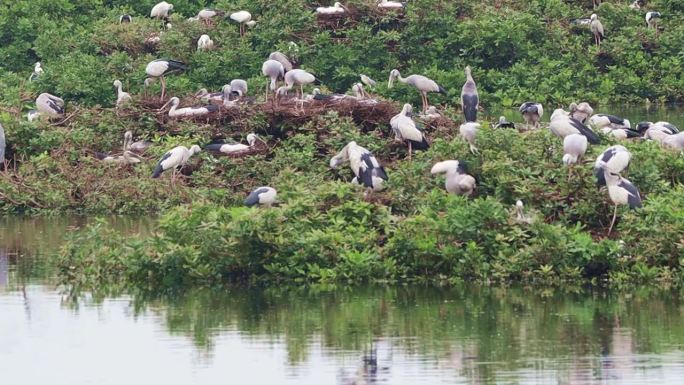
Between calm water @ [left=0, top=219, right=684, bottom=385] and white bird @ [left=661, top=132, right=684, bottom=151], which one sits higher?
white bird @ [left=661, top=132, right=684, bottom=151]

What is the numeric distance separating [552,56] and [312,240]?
15694mm

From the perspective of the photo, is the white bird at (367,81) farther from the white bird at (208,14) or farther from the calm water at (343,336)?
the calm water at (343,336)

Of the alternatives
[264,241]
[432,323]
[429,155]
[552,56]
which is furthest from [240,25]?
[432,323]

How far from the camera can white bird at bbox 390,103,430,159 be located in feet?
68.3

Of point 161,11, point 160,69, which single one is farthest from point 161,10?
point 160,69

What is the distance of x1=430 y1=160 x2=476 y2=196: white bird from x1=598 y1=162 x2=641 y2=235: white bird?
1356mm

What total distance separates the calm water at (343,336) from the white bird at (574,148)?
1672 mm

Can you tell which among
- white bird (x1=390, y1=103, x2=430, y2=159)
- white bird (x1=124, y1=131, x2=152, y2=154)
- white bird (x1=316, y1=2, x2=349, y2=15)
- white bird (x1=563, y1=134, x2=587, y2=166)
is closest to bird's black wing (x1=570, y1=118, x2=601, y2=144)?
white bird (x1=563, y1=134, x2=587, y2=166)

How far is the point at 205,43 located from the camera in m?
29.6

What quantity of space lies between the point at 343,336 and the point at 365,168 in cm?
427

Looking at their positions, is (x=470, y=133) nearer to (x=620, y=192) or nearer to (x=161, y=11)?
(x=620, y=192)

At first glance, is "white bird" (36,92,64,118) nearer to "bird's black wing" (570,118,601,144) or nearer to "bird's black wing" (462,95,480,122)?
"bird's black wing" (462,95,480,122)

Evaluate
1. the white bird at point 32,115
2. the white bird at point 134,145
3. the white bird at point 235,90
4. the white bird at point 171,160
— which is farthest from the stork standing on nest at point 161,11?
the white bird at point 171,160

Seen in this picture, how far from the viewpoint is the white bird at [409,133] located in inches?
819
